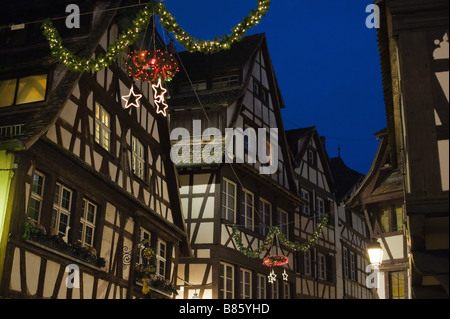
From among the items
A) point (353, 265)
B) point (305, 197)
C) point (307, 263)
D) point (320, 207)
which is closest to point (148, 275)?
point (307, 263)

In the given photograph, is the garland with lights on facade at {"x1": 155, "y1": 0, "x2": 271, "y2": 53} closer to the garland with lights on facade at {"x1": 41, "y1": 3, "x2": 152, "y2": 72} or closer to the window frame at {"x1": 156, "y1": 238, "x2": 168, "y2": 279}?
the garland with lights on facade at {"x1": 41, "y1": 3, "x2": 152, "y2": 72}

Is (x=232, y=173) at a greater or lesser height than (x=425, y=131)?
greater

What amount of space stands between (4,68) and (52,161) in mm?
2962

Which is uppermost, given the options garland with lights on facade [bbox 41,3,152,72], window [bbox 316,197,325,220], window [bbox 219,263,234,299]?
window [bbox 316,197,325,220]

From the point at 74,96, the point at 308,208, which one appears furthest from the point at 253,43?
the point at 74,96

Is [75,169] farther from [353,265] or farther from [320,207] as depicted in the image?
[353,265]

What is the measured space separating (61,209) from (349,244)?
24.4m

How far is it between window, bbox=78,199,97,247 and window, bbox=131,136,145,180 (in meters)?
2.36

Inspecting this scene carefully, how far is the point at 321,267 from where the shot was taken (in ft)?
102

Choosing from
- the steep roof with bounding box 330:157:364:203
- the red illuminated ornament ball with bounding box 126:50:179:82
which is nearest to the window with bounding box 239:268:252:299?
the red illuminated ornament ball with bounding box 126:50:179:82

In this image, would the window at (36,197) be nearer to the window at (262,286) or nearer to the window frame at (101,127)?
the window frame at (101,127)

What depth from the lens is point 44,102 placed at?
46.1ft

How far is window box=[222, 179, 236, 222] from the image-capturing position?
22964 millimetres

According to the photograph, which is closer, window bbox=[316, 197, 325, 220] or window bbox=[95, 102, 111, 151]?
window bbox=[95, 102, 111, 151]
